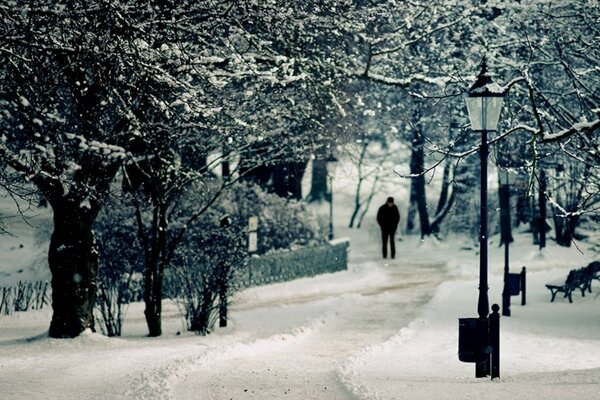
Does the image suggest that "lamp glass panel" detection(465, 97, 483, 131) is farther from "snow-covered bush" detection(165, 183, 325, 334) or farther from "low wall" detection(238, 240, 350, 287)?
"low wall" detection(238, 240, 350, 287)

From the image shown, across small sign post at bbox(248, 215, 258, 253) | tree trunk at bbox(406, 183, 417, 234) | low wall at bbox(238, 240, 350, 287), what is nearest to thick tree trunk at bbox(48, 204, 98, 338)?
small sign post at bbox(248, 215, 258, 253)

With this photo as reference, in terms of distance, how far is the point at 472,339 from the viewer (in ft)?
40.4

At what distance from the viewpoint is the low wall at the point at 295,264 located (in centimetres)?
2756

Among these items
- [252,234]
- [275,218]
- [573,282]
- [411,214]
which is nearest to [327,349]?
[252,234]

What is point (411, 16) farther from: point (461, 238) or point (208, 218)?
point (461, 238)

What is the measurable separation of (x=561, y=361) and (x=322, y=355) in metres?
4.18

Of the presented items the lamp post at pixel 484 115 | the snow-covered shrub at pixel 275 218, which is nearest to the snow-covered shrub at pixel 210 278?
the snow-covered shrub at pixel 275 218

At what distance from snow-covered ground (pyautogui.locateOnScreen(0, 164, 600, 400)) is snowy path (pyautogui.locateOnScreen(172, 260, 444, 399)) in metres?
0.03

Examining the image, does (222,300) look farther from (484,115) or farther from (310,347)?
(484,115)

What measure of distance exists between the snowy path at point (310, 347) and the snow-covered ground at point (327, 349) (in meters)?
0.03

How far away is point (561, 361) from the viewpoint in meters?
16.0

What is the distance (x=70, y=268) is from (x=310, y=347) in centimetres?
467

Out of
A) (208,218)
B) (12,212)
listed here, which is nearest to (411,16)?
(208,218)

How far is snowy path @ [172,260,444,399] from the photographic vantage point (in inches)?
472
